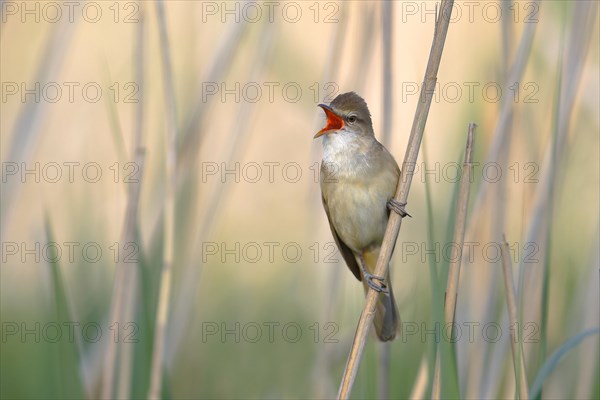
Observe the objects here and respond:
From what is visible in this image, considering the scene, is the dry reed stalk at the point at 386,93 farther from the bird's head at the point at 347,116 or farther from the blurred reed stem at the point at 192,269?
the blurred reed stem at the point at 192,269

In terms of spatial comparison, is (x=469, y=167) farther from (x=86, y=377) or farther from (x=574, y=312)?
(x=86, y=377)

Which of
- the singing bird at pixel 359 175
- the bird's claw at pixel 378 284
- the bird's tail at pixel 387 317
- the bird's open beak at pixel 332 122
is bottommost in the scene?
the bird's tail at pixel 387 317

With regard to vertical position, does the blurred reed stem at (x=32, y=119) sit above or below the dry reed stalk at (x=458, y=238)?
above

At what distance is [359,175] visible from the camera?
9.10ft

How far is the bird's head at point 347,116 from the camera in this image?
2721mm

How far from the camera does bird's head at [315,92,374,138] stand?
8.93 ft

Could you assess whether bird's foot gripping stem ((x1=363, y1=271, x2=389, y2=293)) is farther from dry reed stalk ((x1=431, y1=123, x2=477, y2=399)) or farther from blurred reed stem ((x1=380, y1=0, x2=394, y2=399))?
blurred reed stem ((x1=380, y1=0, x2=394, y2=399))

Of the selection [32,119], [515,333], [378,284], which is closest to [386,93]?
[378,284]

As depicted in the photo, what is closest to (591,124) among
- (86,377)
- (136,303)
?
(136,303)

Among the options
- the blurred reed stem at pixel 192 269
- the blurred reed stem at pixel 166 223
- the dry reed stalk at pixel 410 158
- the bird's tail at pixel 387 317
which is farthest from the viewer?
the blurred reed stem at pixel 192 269

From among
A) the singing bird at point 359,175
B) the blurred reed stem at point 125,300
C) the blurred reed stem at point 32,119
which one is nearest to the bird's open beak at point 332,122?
the singing bird at point 359,175

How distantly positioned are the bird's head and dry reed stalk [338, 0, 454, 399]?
672 millimetres

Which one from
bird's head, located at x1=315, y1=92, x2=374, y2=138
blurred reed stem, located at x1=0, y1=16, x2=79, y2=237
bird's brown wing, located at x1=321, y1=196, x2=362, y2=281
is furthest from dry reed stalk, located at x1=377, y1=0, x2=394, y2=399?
blurred reed stem, located at x1=0, y1=16, x2=79, y2=237

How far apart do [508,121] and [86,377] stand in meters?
1.57
